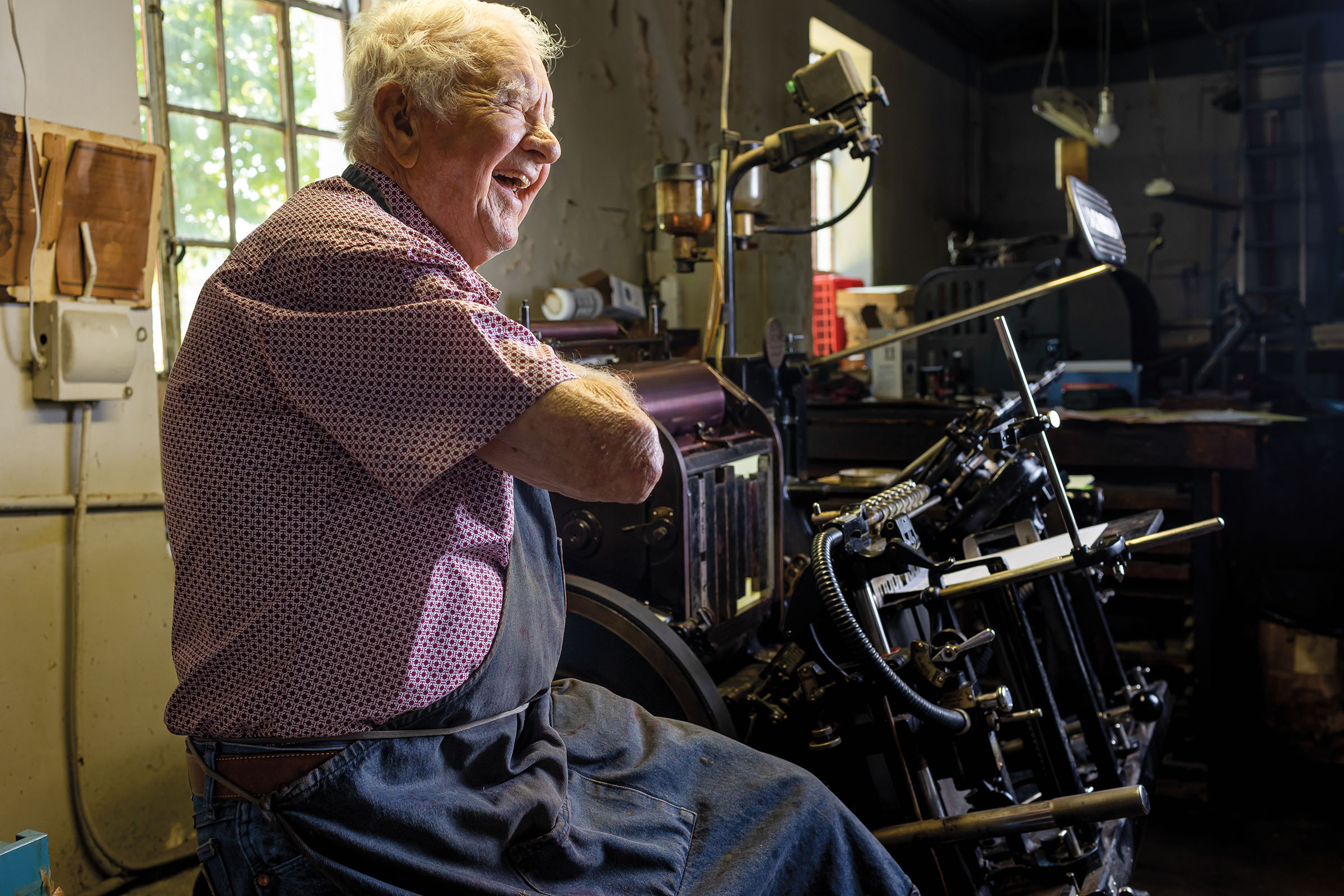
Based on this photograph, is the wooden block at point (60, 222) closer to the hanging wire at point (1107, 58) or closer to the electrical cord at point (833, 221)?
the electrical cord at point (833, 221)

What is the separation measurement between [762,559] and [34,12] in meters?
1.82

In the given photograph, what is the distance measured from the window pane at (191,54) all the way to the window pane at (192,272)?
0.35 meters

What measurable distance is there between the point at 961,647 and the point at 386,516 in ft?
3.05

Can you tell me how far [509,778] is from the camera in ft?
3.93

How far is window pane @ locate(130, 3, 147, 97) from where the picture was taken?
2.35 metres

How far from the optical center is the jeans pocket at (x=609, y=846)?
44.7 inches

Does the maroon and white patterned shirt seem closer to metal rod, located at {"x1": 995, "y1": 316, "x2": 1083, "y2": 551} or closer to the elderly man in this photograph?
the elderly man

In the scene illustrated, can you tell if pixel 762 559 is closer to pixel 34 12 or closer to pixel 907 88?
pixel 34 12

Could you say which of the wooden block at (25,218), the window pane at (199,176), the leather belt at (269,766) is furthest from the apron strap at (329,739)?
the window pane at (199,176)

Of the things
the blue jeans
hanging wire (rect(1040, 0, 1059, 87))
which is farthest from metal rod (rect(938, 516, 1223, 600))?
hanging wire (rect(1040, 0, 1059, 87))

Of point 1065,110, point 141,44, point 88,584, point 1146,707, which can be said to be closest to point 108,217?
point 141,44

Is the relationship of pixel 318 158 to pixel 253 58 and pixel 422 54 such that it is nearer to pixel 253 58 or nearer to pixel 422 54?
pixel 253 58

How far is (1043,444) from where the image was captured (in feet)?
5.63

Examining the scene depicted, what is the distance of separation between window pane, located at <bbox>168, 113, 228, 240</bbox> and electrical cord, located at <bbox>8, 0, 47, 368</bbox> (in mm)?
493
